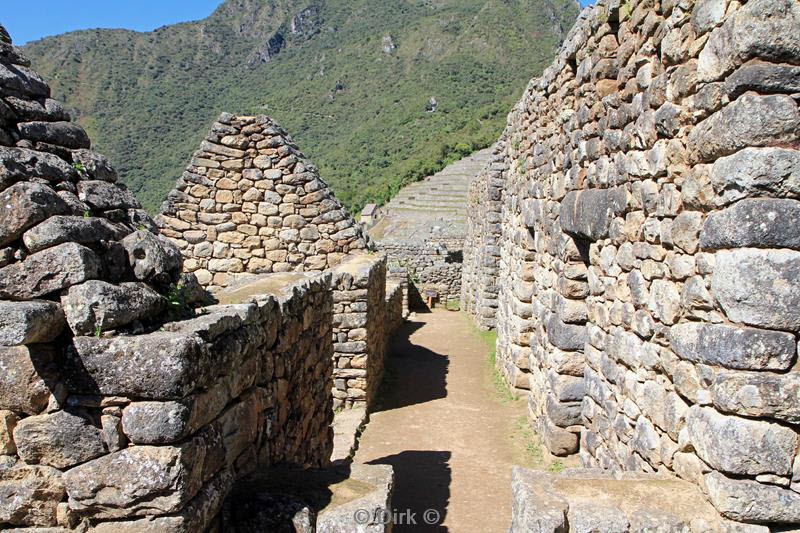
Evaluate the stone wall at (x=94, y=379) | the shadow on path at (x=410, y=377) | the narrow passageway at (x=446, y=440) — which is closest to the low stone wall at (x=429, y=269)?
the shadow on path at (x=410, y=377)

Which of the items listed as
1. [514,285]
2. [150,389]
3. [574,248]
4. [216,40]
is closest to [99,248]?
[150,389]

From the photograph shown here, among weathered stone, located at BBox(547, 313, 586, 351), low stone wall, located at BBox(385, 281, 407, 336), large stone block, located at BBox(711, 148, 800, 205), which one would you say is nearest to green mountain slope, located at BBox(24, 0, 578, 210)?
low stone wall, located at BBox(385, 281, 407, 336)

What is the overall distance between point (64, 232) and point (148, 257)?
1.18ft

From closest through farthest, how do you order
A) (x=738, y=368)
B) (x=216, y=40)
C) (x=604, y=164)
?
(x=738, y=368), (x=604, y=164), (x=216, y=40)

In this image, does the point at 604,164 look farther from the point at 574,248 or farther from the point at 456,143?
the point at 456,143

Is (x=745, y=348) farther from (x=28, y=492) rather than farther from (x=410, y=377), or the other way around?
(x=410, y=377)

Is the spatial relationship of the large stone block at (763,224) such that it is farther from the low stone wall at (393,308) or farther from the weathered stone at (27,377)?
the low stone wall at (393,308)

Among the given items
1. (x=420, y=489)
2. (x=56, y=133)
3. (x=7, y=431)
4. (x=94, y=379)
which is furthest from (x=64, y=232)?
(x=420, y=489)

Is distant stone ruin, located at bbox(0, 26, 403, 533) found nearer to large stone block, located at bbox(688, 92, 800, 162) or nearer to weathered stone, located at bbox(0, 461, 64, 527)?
weathered stone, located at bbox(0, 461, 64, 527)

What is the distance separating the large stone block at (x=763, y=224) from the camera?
2564 millimetres

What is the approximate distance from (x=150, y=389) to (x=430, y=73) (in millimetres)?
63466

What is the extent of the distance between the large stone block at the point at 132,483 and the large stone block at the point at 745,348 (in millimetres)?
2329

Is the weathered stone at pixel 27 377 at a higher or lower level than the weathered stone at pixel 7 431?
higher

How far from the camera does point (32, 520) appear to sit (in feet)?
7.42
